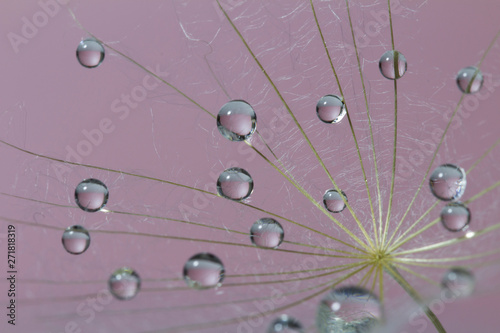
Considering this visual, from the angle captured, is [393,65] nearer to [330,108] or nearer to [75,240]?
[330,108]

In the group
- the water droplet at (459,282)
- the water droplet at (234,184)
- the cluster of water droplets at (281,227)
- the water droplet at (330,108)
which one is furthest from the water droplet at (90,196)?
the water droplet at (459,282)

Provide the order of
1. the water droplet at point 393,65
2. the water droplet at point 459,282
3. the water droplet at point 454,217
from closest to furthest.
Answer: the water droplet at point 459,282 → the water droplet at point 454,217 → the water droplet at point 393,65

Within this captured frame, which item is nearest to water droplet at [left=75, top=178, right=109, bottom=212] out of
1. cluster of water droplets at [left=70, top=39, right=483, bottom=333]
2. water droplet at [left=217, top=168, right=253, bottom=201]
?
cluster of water droplets at [left=70, top=39, right=483, bottom=333]

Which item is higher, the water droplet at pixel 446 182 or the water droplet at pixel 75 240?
the water droplet at pixel 75 240

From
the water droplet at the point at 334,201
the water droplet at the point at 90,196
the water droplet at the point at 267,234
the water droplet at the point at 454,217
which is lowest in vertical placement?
the water droplet at the point at 454,217

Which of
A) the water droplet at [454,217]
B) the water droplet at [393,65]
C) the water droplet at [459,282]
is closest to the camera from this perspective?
the water droplet at [459,282]

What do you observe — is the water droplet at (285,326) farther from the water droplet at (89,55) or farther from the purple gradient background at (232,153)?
the water droplet at (89,55)

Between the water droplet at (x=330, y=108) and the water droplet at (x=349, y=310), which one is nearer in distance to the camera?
the water droplet at (x=349, y=310)

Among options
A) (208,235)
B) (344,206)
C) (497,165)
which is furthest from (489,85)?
(208,235)
